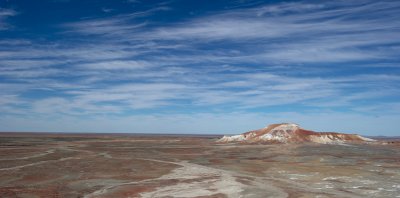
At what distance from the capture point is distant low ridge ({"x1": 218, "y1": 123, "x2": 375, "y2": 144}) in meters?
105

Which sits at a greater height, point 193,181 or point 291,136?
point 291,136

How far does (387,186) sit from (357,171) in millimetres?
9514

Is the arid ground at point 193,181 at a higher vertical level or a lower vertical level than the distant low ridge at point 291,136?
lower

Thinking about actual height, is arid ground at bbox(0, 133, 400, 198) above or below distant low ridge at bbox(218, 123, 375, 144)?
below

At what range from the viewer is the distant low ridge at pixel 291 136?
105 metres

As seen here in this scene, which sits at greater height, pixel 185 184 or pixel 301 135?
pixel 301 135

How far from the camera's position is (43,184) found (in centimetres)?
3111

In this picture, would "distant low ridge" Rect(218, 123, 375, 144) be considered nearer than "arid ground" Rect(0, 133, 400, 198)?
No

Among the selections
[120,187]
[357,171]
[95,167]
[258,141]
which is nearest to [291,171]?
[357,171]

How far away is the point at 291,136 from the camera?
105938mm

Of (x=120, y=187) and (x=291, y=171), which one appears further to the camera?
(x=291, y=171)

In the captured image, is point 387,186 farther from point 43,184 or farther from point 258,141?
point 258,141

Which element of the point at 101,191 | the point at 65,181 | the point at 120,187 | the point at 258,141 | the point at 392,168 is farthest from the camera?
the point at 258,141

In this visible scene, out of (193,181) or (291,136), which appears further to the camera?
(291,136)
